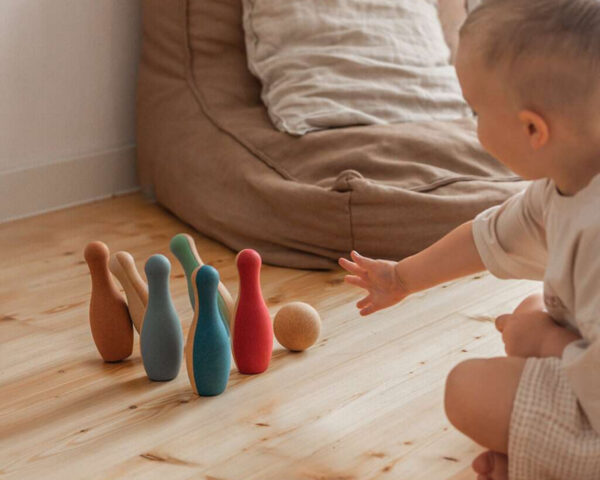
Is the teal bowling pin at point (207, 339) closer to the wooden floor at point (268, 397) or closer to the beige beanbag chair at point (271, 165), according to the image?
the wooden floor at point (268, 397)

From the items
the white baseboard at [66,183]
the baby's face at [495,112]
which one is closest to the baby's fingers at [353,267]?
the baby's face at [495,112]

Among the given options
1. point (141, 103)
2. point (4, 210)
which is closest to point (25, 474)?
point (4, 210)

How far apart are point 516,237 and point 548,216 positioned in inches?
3.2

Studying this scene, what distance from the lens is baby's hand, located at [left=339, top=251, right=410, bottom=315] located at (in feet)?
3.72

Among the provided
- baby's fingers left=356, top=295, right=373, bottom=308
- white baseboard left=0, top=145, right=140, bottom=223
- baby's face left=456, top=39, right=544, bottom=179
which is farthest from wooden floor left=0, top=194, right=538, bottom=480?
white baseboard left=0, top=145, right=140, bottom=223

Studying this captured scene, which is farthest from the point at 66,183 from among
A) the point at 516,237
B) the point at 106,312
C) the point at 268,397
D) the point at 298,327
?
the point at 516,237

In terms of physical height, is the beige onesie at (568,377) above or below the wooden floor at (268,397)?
above

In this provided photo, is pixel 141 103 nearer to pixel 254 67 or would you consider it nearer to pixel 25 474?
pixel 254 67

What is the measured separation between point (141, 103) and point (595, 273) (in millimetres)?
1573

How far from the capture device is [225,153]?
1.95 m

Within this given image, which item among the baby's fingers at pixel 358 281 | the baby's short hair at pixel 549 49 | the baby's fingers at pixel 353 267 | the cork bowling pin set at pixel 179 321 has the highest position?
the baby's short hair at pixel 549 49

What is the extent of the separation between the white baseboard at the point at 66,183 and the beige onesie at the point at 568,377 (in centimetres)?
150

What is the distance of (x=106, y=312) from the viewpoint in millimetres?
1322

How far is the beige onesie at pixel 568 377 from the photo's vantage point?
86cm
